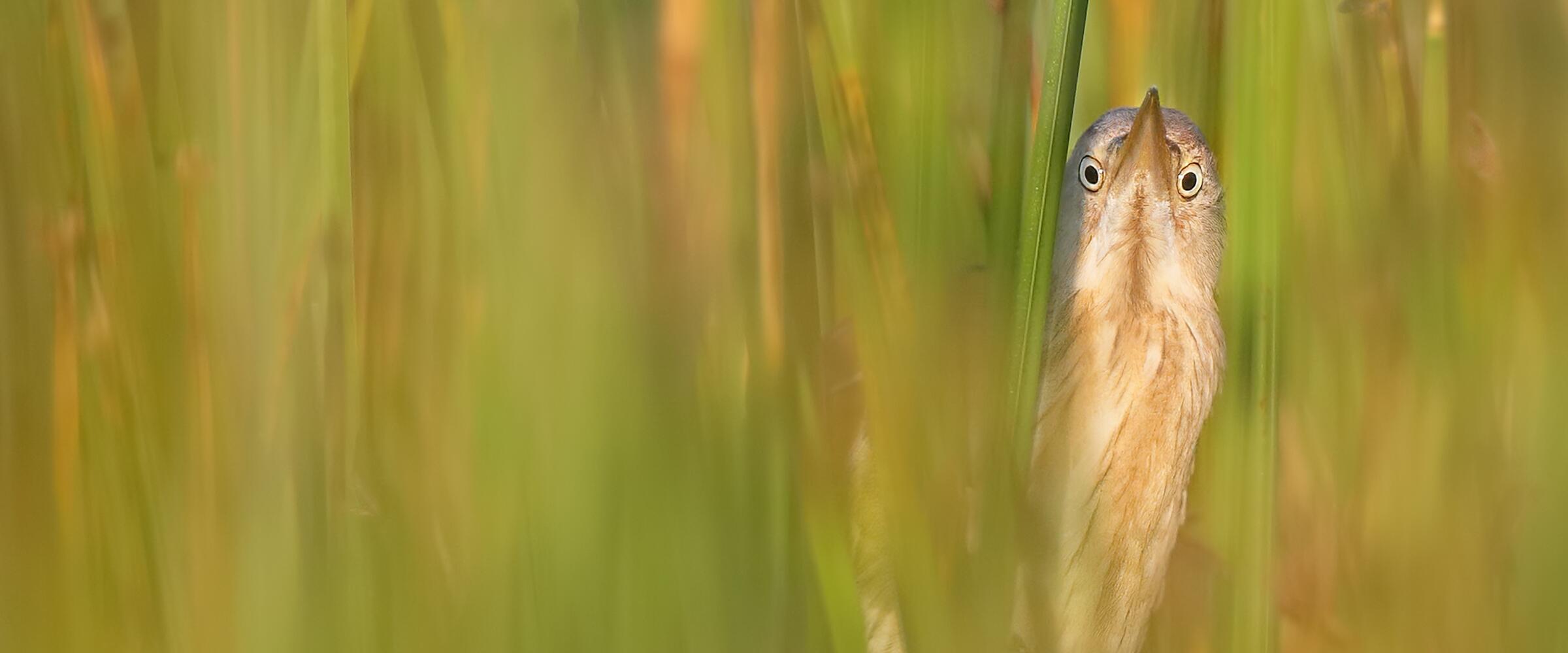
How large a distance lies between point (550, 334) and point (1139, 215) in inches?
24.0

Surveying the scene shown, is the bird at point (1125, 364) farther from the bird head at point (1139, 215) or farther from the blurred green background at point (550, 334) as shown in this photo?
the blurred green background at point (550, 334)

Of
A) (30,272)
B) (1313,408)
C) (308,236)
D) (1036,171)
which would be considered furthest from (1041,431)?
(30,272)

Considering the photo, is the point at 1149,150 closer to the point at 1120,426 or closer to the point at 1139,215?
the point at 1139,215

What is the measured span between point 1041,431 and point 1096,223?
0.77 ft

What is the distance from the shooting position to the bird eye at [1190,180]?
1124 millimetres

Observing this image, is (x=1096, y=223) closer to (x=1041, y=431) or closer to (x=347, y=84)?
(x=1041, y=431)

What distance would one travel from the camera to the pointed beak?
3.16ft

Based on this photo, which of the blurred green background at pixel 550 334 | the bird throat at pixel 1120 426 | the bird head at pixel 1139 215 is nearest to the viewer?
the blurred green background at pixel 550 334

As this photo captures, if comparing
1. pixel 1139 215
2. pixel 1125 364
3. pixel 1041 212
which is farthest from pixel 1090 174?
pixel 1041 212

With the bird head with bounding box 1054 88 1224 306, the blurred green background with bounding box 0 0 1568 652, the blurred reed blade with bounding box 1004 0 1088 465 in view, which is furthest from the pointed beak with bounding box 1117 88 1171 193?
the blurred reed blade with bounding box 1004 0 1088 465

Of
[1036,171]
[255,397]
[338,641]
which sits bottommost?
[338,641]

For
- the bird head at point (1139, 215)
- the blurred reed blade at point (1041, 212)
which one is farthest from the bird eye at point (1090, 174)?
the blurred reed blade at point (1041, 212)

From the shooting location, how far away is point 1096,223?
1.12 m

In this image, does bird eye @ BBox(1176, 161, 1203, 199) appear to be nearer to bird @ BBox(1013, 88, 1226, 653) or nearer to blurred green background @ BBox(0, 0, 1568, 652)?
bird @ BBox(1013, 88, 1226, 653)
